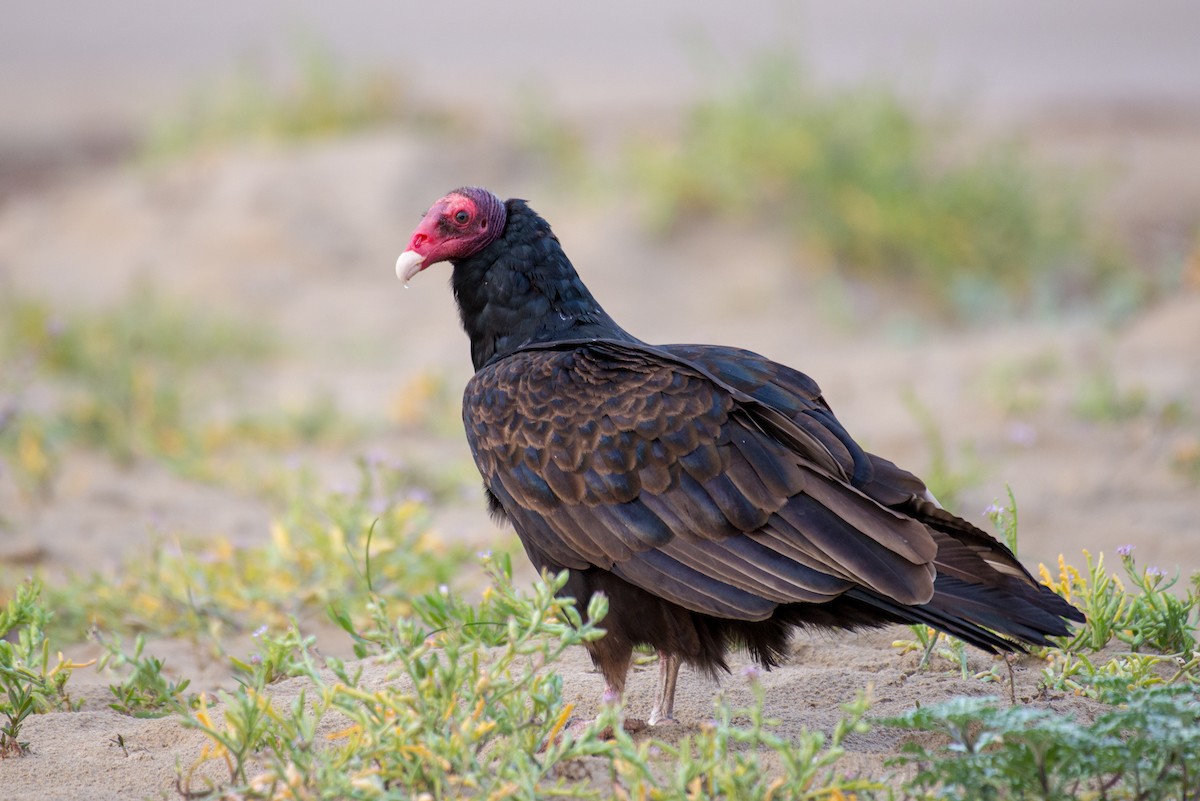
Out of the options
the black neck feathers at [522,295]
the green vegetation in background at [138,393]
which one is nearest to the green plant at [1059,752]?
the black neck feathers at [522,295]

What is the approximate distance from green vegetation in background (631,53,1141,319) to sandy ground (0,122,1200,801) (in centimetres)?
31

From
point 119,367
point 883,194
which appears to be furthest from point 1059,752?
point 883,194

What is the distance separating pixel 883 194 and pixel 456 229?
5422 mm

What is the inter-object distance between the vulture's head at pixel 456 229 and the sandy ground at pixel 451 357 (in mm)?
1203

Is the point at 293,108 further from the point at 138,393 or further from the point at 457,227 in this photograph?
the point at 457,227

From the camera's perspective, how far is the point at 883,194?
8648mm

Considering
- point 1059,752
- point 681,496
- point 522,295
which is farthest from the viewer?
point 522,295

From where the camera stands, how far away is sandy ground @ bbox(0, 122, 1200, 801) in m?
3.42

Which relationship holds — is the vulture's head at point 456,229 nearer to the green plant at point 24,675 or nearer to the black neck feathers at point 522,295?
the black neck feathers at point 522,295

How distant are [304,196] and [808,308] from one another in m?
3.87

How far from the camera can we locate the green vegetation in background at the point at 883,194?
8.73 metres

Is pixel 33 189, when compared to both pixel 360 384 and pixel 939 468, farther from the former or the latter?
pixel 939 468

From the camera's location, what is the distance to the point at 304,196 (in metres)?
9.91

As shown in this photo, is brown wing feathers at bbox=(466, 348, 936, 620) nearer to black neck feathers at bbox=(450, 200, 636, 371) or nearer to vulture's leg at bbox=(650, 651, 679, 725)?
vulture's leg at bbox=(650, 651, 679, 725)
